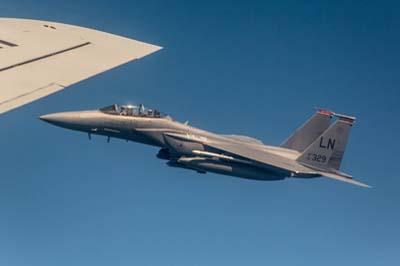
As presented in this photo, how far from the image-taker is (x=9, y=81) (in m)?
23.3

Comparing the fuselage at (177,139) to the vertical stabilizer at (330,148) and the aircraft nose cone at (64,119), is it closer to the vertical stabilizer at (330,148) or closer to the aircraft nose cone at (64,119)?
the aircraft nose cone at (64,119)

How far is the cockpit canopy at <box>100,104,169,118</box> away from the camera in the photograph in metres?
38.6

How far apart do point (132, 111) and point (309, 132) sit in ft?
60.6

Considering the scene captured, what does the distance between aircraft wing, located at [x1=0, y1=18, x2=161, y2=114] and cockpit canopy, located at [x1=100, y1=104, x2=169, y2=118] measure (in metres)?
4.92

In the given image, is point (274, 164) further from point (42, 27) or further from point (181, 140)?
point (42, 27)

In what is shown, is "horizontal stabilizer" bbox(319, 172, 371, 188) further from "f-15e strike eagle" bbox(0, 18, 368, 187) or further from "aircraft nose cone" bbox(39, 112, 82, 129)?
"aircraft nose cone" bbox(39, 112, 82, 129)

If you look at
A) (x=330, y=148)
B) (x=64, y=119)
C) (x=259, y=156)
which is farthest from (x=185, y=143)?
(x=330, y=148)

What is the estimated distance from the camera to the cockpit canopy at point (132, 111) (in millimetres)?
38562

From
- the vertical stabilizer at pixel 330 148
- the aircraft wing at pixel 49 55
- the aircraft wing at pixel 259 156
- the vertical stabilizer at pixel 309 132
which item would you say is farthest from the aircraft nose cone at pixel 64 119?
the vertical stabilizer at pixel 309 132

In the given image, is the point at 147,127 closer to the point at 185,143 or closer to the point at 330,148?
the point at 185,143

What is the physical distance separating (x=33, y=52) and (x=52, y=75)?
516cm

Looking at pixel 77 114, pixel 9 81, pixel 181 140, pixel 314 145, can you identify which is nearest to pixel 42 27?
pixel 77 114

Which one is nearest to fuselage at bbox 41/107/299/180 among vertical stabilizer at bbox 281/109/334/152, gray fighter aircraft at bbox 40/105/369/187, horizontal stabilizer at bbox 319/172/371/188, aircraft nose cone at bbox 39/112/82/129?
gray fighter aircraft at bbox 40/105/369/187

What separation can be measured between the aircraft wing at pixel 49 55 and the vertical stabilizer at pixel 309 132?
60.4 ft
